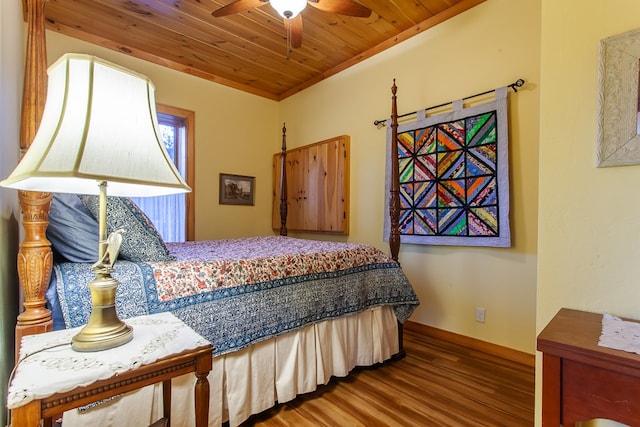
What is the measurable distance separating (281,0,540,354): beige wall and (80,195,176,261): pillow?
7.18ft

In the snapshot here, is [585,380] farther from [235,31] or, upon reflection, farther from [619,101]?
[235,31]

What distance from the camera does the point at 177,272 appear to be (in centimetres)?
135

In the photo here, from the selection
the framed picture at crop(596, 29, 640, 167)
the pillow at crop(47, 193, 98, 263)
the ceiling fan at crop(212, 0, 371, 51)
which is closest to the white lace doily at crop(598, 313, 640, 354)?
the framed picture at crop(596, 29, 640, 167)

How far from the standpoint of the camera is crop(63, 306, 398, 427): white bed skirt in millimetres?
1210

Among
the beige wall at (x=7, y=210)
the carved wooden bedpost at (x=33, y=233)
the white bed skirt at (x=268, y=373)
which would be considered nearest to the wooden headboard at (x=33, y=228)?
the carved wooden bedpost at (x=33, y=233)

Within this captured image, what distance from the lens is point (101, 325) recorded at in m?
0.86

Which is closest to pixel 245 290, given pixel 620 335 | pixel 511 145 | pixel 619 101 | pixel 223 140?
pixel 620 335

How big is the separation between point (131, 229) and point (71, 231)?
203 mm

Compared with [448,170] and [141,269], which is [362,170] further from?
[141,269]

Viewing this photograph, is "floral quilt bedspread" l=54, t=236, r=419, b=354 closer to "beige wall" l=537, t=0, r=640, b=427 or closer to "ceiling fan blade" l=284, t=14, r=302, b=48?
"beige wall" l=537, t=0, r=640, b=427

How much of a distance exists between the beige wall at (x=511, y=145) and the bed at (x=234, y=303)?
24.0 inches

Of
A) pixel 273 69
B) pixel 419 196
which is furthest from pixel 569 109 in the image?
pixel 273 69

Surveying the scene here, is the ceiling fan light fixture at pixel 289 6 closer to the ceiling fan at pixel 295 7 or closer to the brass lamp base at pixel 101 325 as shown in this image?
the ceiling fan at pixel 295 7

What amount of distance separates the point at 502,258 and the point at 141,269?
2.37 metres
